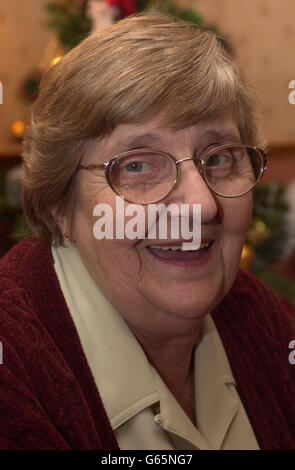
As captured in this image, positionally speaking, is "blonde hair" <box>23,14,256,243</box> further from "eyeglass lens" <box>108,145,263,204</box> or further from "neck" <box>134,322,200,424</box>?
"neck" <box>134,322,200,424</box>

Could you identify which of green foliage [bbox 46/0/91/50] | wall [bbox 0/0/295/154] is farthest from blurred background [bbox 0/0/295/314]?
green foliage [bbox 46/0/91/50]

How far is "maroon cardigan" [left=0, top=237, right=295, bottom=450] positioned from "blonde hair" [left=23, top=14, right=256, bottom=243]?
204 millimetres

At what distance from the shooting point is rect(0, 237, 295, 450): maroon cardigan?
2.89ft

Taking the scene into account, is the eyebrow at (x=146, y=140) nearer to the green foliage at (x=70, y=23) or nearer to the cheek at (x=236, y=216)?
the cheek at (x=236, y=216)

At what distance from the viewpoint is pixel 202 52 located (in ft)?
3.43

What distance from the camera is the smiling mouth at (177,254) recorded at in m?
Result: 1.05

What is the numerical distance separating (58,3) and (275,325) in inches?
62.6

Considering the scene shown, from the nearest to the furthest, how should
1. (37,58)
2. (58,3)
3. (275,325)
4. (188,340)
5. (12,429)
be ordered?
(12,429) → (188,340) → (275,325) → (58,3) → (37,58)

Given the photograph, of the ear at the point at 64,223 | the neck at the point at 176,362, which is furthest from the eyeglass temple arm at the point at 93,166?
the neck at the point at 176,362

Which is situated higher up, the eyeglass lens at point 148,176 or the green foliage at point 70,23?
the green foliage at point 70,23

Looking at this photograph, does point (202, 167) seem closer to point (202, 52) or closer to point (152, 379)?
point (202, 52)

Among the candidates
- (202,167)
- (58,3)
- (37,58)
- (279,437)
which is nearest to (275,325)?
(279,437)

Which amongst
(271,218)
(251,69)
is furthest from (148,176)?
(251,69)

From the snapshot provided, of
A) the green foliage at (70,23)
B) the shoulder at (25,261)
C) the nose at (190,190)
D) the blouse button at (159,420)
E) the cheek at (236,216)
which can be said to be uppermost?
the green foliage at (70,23)
